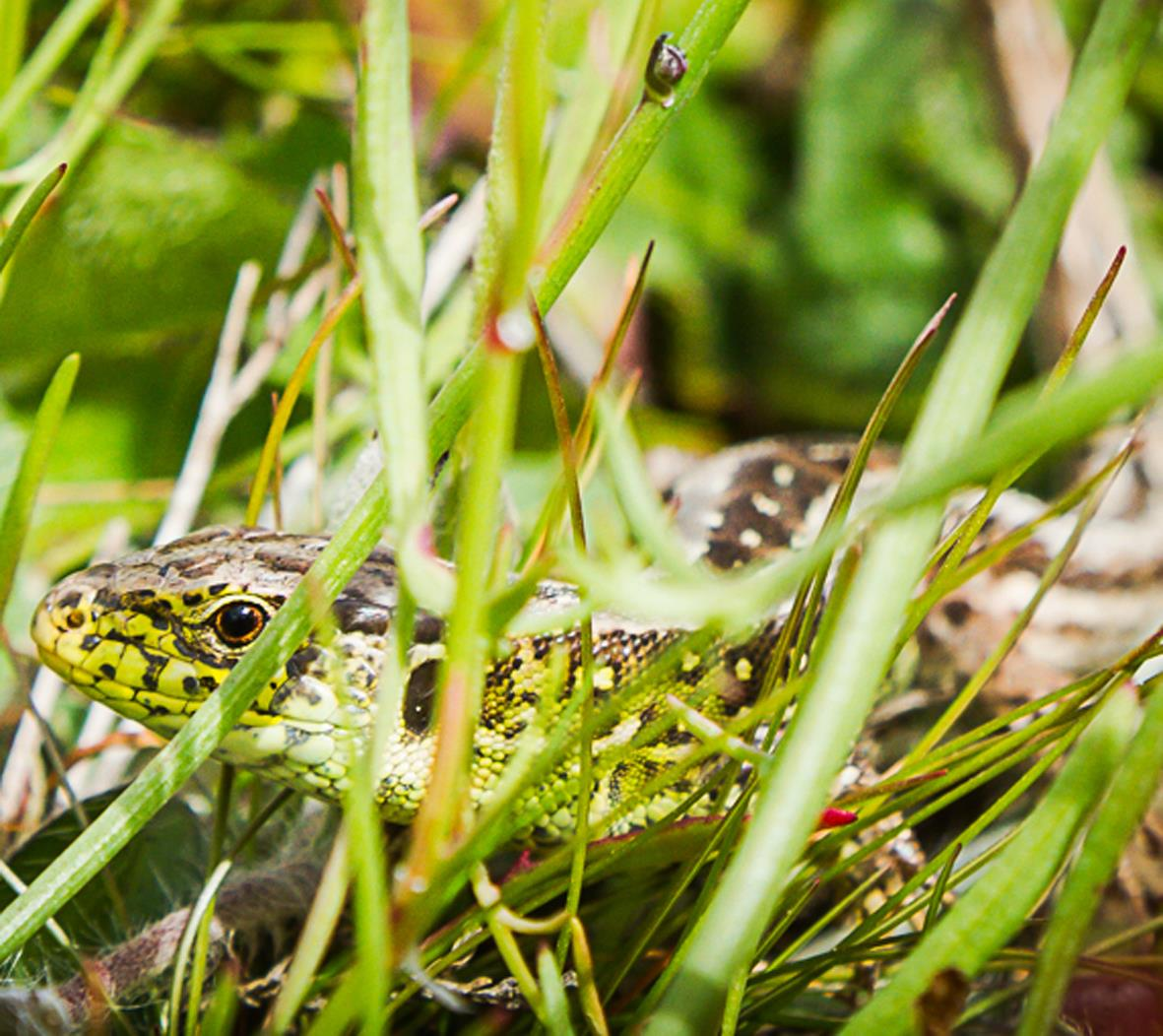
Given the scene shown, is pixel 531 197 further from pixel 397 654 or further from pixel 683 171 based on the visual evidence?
pixel 683 171

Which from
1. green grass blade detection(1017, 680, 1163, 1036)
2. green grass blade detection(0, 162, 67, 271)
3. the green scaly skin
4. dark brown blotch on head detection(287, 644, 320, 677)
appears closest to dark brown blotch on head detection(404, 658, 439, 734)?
the green scaly skin

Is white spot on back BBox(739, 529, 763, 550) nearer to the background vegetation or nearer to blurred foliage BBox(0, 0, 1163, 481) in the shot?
the background vegetation

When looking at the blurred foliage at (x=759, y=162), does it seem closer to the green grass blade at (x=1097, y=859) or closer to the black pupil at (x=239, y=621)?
the black pupil at (x=239, y=621)

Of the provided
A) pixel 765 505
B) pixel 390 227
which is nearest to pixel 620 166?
pixel 390 227

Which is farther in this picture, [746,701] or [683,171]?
[683,171]

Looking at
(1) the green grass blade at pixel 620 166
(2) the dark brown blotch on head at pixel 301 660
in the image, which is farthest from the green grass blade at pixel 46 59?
(1) the green grass blade at pixel 620 166

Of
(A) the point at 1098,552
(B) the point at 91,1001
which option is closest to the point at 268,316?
(B) the point at 91,1001
